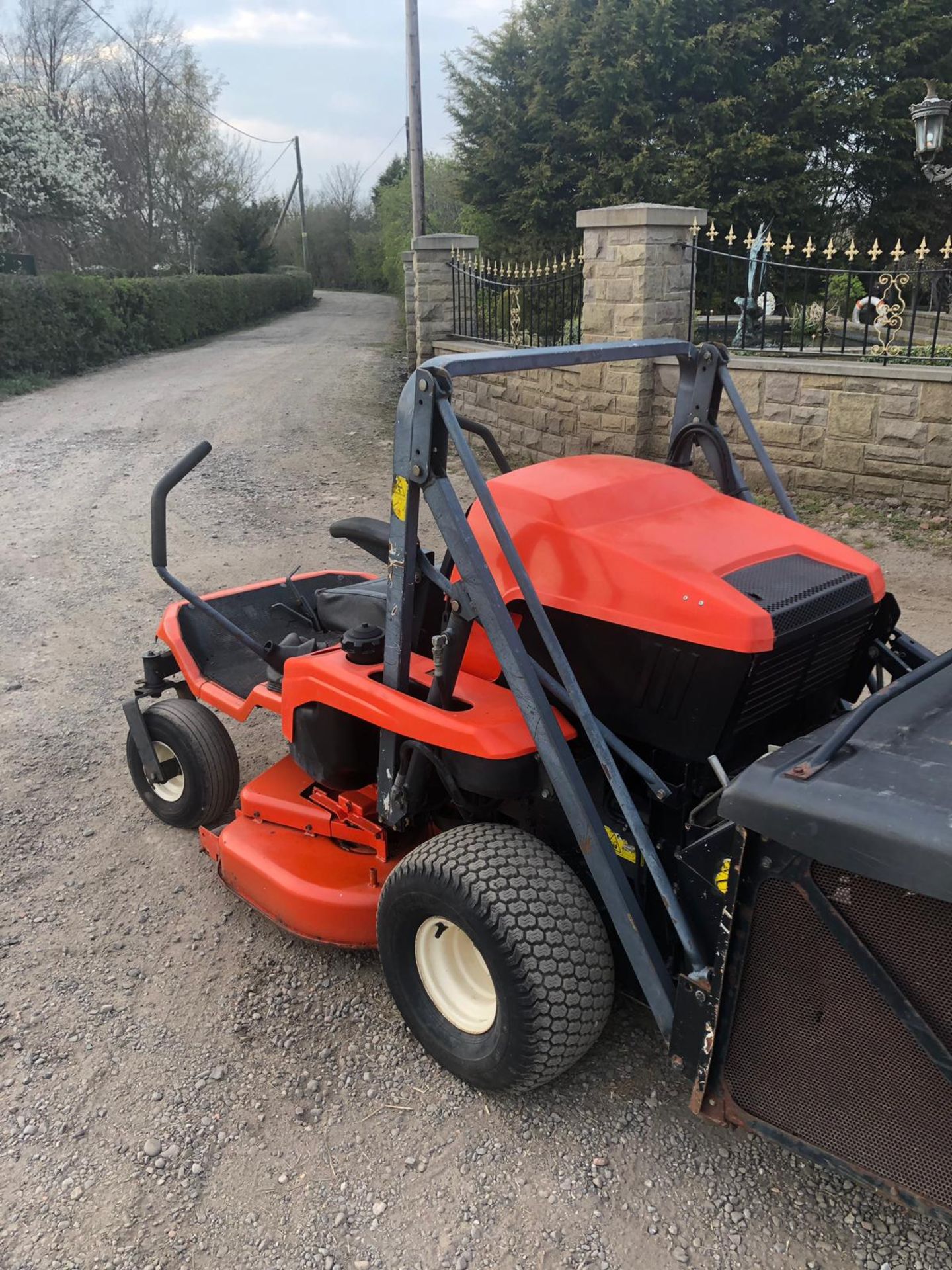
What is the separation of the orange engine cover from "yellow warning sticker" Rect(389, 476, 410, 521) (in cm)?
25

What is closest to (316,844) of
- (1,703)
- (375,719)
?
(375,719)

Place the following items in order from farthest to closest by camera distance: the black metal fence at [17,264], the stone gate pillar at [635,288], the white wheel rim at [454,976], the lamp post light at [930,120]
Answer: the black metal fence at [17,264] < the lamp post light at [930,120] < the stone gate pillar at [635,288] < the white wheel rim at [454,976]

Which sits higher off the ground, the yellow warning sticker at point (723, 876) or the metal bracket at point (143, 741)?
the yellow warning sticker at point (723, 876)

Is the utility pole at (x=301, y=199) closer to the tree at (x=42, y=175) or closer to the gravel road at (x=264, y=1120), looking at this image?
the tree at (x=42, y=175)

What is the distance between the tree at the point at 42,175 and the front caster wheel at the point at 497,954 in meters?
22.6

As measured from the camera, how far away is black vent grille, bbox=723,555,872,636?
2.14 m

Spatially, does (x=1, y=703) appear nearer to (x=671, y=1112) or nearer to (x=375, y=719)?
(x=375, y=719)

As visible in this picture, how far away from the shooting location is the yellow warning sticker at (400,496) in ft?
7.81

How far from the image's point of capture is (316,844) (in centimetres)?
294

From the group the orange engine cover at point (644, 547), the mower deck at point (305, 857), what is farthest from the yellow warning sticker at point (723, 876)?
the mower deck at point (305, 857)

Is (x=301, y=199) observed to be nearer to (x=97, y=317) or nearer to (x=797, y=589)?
(x=97, y=317)

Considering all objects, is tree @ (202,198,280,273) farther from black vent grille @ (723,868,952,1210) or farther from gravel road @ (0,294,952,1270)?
black vent grille @ (723,868,952,1210)

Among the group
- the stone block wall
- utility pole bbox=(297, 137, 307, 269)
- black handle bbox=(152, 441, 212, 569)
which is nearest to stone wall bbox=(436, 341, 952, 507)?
the stone block wall

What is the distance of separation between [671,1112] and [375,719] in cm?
116
